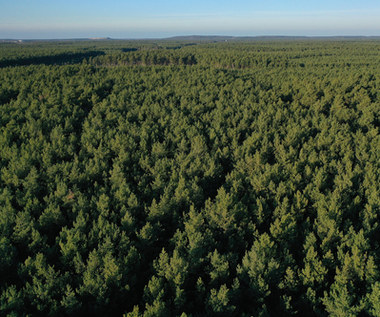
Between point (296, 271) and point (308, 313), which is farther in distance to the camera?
point (296, 271)

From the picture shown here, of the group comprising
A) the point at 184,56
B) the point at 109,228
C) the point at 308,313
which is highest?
the point at 184,56

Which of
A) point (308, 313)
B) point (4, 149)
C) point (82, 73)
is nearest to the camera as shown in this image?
point (308, 313)

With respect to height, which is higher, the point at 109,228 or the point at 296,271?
the point at 109,228

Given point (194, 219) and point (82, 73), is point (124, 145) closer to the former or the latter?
point (194, 219)

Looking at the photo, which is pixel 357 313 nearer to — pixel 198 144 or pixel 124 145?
pixel 198 144

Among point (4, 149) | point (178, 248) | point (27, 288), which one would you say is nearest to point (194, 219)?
point (178, 248)

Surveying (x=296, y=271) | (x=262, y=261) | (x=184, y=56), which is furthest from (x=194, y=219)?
(x=184, y=56)

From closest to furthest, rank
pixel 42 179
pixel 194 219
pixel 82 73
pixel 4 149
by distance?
pixel 194 219, pixel 42 179, pixel 4 149, pixel 82 73

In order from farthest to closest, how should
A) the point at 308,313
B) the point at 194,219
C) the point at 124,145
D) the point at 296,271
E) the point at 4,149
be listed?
the point at 124,145
the point at 4,149
the point at 194,219
the point at 296,271
the point at 308,313

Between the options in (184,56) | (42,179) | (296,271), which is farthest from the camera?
(184,56)
